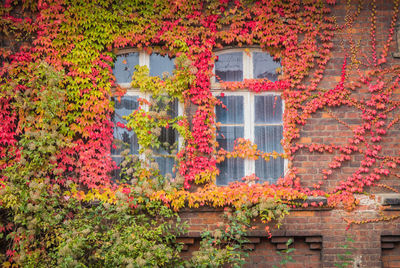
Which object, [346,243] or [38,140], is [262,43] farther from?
[38,140]

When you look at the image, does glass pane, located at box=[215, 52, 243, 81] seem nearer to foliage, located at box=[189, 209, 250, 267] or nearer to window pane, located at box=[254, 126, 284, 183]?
window pane, located at box=[254, 126, 284, 183]

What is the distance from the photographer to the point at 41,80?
5.66 m

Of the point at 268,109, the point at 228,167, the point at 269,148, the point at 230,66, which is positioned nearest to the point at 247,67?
the point at 230,66

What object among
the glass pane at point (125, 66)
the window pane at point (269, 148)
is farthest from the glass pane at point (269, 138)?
the glass pane at point (125, 66)

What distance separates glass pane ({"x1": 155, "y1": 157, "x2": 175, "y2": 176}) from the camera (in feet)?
19.1

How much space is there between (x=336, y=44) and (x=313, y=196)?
2407 mm

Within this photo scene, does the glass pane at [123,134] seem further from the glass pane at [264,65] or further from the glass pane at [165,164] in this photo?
the glass pane at [264,65]

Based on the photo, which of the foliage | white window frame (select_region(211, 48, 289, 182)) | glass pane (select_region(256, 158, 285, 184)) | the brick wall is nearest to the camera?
the foliage

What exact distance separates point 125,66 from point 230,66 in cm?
172

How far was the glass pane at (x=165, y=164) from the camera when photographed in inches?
229

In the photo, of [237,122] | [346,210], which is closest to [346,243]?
[346,210]

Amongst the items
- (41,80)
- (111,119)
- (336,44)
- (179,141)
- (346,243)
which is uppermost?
(336,44)

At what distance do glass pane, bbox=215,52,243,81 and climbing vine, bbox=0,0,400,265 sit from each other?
0.18 meters

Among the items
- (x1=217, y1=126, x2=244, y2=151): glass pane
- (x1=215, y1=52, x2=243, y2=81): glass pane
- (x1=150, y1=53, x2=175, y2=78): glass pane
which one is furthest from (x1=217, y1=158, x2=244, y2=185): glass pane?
(x1=150, y1=53, x2=175, y2=78): glass pane
